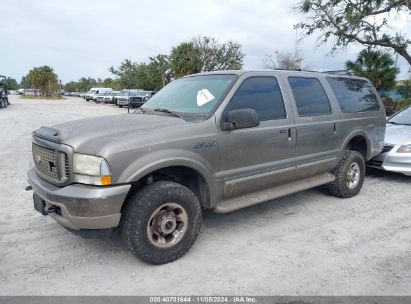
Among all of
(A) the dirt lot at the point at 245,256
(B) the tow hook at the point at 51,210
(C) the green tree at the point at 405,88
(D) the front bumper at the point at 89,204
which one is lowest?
(A) the dirt lot at the point at 245,256

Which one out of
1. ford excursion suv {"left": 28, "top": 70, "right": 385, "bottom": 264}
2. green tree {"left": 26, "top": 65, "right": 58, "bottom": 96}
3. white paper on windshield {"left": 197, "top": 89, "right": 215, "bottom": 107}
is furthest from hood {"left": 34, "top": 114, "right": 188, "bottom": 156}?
A: green tree {"left": 26, "top": 65, "right": 58, "bottom": 96}

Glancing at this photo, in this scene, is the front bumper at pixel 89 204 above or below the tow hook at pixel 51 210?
above

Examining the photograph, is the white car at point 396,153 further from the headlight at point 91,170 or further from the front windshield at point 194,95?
the headlight at point 91,170

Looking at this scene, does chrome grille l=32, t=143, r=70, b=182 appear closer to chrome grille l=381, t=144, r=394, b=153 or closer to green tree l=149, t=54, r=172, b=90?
chrome grille l=381, t=144, r=394, b=153

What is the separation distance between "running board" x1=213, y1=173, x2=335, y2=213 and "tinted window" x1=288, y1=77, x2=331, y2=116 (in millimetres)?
918

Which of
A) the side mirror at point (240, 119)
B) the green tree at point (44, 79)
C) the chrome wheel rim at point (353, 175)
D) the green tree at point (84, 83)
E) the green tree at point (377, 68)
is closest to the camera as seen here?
the side mirror at point (240, 119)

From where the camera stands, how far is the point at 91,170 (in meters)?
3.20

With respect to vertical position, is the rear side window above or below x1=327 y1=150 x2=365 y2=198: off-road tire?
above

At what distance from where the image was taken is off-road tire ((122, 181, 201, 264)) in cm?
334

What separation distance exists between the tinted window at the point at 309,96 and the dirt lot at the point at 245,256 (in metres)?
1.38

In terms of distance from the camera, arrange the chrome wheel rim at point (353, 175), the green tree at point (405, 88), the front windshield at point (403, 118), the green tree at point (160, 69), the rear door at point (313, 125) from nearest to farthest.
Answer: the rear door at point (313, 125)
the chrome wheel rim at point (353, 175)
the front windshield at point (403, 118)
the green tree at point (405, 88)
the green tree at point (160, 69)

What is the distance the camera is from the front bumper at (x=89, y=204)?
10.4ft

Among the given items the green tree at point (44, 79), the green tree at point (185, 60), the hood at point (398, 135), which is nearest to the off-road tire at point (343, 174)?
the hood at point (398, 135)

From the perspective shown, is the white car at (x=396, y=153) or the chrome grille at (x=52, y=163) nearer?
the chrome grille at (x=52, y=163)
